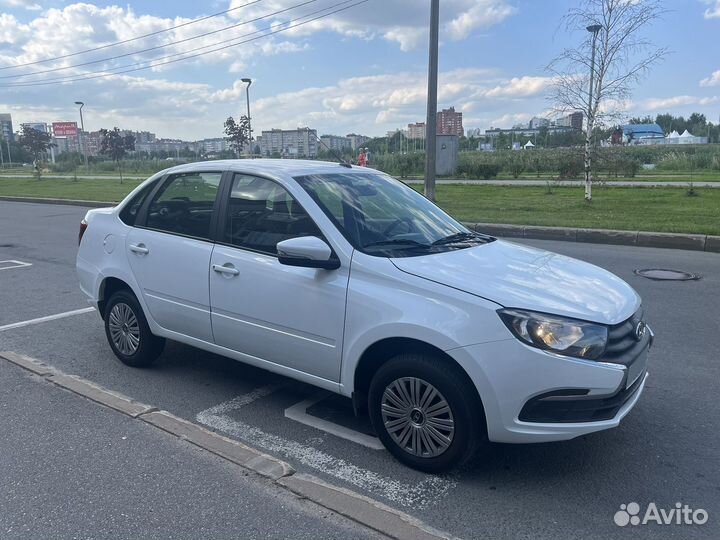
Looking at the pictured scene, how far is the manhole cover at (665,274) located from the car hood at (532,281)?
4771 millimetres

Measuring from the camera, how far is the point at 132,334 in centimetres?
491

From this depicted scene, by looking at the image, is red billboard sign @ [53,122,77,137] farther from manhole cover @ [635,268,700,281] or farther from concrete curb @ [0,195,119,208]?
manhole cover @ [635,268,700,281]

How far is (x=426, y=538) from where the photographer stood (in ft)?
8.75

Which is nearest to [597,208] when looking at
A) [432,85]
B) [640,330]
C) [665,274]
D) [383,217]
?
[432,85]

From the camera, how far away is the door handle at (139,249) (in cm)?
464

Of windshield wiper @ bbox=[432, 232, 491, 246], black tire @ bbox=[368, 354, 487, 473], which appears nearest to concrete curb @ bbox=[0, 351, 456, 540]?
black tire @ bbox=[368, 354, 487, 473]

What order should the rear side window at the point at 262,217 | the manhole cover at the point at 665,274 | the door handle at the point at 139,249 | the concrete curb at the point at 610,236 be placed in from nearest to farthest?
the rear side window at the point at 262,217 → the door handle at the point at 139,249 → the manhole cover at the point at 665,274 → the concrete curb at the point at 610,236

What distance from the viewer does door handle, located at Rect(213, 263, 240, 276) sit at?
3.98 m

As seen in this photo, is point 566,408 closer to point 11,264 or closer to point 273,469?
point 273,469

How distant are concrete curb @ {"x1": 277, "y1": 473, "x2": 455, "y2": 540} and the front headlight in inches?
39.7

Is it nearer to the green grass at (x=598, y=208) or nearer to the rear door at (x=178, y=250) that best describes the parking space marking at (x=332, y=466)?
the rear door at (x=178, y=250)

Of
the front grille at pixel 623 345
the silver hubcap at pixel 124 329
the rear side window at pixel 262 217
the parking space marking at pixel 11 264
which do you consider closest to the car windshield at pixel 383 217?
the rear side window at pixel 262 217

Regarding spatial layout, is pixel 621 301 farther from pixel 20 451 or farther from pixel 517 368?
pixel 20 451

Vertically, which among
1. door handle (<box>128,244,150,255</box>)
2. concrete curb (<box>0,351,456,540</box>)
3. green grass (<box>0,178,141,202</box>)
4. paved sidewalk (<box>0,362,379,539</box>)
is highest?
door handle (<box>128,244,150,255</box>)
